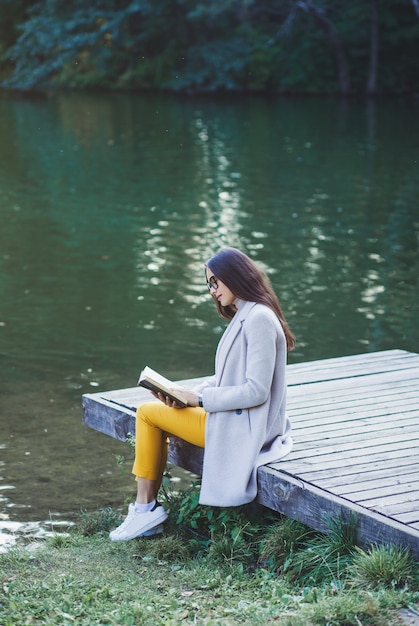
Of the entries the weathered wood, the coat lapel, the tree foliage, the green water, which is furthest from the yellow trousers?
the tree foliage

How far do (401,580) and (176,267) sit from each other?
8920 mm

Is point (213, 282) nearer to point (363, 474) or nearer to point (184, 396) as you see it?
point (184, 396)

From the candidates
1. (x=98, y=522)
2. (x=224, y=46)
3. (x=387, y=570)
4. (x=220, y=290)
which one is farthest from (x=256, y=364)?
(x=224, y=46)

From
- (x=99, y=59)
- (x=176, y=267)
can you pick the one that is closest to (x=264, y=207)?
(x=176, y=267)

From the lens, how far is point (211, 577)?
457 cm

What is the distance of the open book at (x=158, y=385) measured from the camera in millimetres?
4973

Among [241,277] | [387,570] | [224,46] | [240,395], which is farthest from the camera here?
[224,46]

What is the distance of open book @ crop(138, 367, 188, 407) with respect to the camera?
497 cm

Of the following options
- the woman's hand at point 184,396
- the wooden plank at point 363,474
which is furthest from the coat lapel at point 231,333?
the wooden plank at point 363,474

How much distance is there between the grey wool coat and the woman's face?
49mm

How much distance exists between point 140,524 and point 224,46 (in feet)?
137

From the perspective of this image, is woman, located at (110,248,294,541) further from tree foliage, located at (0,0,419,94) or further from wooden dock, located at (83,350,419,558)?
tree foliage, located at (0,0,419,94)

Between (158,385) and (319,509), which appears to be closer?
(319,509)

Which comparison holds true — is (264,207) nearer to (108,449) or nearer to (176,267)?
(176,267)
